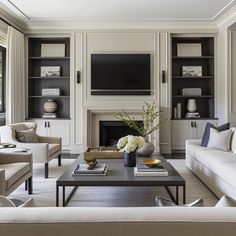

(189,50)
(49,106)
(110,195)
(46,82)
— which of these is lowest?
(110,195)

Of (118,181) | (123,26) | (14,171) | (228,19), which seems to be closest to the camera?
(118,181)

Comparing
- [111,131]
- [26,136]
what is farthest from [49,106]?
[26,136]

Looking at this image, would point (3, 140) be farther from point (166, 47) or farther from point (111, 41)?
point (166, 47)

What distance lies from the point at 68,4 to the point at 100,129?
108 inches

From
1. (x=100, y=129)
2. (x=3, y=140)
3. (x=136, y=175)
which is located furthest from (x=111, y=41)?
(x=136, y=175)

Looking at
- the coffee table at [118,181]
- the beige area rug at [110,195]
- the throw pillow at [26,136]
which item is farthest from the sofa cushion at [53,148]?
the coffee table at [118,181]

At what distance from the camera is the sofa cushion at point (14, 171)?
10.00ft

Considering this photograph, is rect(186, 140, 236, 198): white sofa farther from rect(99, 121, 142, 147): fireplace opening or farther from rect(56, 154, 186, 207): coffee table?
rect(99, 121, 142, 147): fireplace opening

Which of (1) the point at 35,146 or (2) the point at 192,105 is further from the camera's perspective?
(2) the point at 192,105

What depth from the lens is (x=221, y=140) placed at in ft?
14.6

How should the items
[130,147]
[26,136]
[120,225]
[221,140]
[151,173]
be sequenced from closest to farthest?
[120,225]
[151,173]
[130,147]
[221,140]
[26,136]

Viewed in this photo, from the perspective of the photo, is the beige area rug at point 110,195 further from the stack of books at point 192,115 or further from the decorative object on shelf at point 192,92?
the decorative object on shelf at point 192,92

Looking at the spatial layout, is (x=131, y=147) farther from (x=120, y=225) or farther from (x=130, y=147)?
(x=120, y=225)

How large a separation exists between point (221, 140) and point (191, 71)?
305 centimetres
